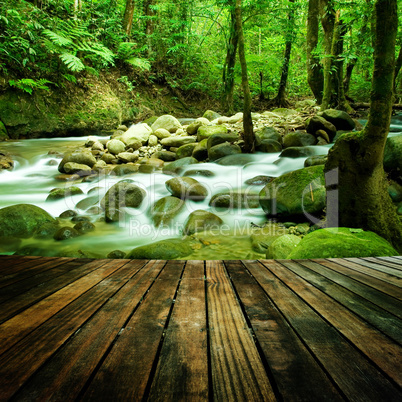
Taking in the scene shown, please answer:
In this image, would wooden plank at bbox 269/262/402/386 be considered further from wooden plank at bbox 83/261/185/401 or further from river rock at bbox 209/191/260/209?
river rock at bbox 209/191/260/209

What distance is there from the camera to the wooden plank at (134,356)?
2.90ft

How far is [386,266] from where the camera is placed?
217 cm

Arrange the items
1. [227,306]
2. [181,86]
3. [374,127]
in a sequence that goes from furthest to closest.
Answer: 1. [181,86]
2. [374,127]
3. [227,306]

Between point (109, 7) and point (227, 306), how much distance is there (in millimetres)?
17567

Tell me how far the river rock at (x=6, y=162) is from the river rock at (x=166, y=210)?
5.78 m

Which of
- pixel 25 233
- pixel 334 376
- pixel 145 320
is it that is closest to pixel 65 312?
pixel 145 320

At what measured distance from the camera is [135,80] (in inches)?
614

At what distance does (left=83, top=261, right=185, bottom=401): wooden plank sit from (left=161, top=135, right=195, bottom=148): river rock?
8803 millimetres

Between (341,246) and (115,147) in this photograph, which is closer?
(341,246)

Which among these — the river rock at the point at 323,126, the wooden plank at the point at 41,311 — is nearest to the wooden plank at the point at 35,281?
the wooden plank at the point at 41,311

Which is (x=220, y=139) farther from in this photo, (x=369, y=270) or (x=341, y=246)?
(x=369, y=270)

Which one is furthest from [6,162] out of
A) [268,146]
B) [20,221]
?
[268,146]

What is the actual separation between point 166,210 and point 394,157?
177 inches

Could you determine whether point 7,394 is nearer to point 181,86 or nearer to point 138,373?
point 138,373
